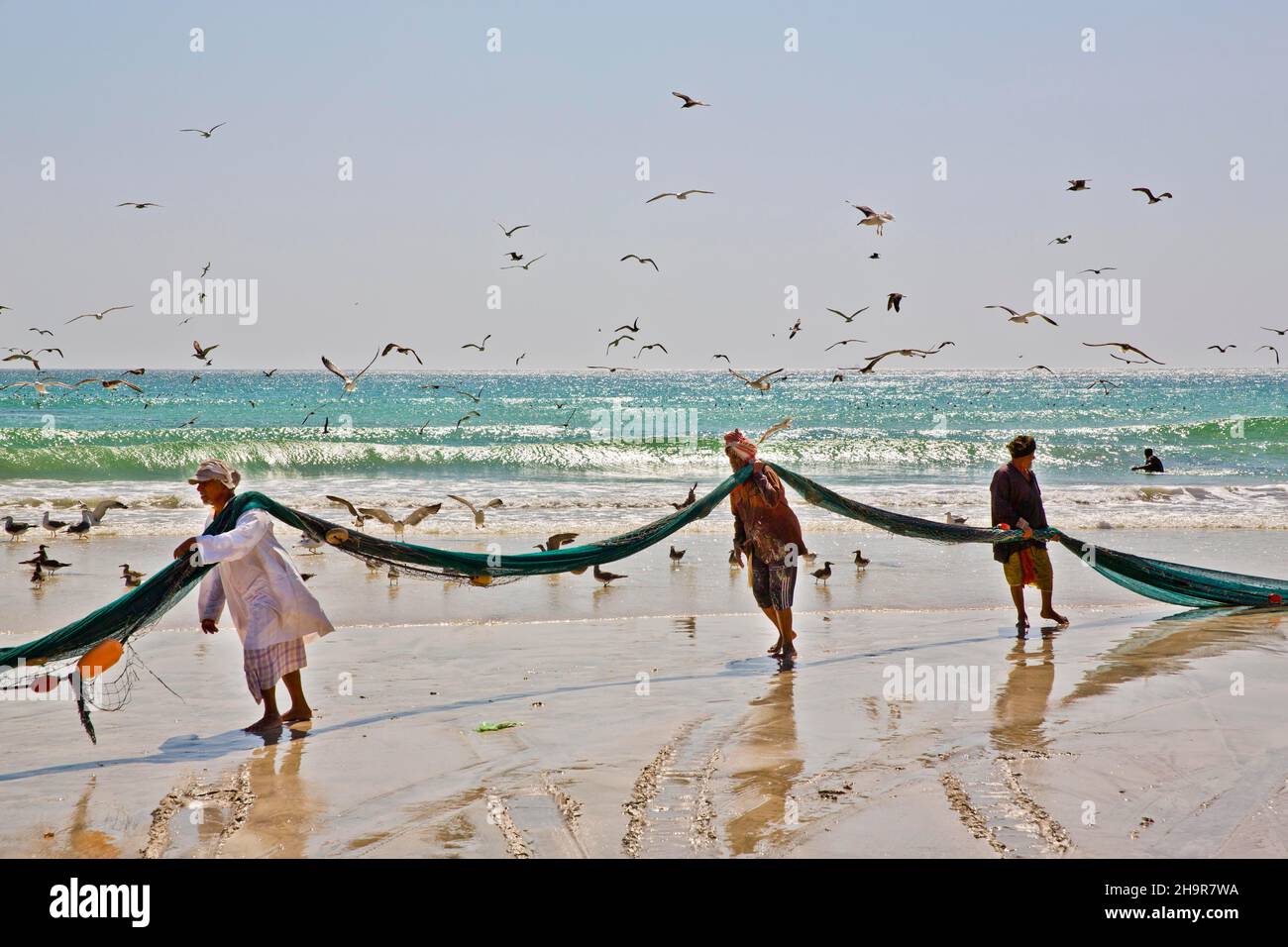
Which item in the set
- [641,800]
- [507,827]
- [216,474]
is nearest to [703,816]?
[641,800]

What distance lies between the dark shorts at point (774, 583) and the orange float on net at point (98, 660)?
3923mm

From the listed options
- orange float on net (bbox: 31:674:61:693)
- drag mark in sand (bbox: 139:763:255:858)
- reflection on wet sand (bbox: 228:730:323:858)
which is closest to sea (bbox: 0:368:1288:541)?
orange float on net (bbox: 31:674:61:693)

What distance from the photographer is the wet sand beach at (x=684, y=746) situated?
4.55 m

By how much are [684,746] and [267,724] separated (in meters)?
2.17

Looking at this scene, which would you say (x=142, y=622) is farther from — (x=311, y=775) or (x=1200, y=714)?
(x=1200, y=714)

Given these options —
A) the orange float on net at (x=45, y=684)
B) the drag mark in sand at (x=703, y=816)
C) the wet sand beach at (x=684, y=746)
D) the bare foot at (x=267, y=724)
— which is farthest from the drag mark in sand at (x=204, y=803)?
the drag mark in sand at (x=703, y=816)

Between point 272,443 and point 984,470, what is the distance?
19.7 meters

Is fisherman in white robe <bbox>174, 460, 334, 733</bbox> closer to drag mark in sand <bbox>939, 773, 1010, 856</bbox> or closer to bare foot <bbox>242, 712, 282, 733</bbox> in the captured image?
bare foot <bbox>242, 712, 282, 733</bbox>

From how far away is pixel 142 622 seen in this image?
612 centimetres

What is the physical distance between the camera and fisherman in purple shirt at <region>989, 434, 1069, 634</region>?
875 cm

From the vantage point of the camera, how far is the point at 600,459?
1330 inches

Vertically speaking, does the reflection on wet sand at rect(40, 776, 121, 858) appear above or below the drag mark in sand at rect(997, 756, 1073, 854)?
above

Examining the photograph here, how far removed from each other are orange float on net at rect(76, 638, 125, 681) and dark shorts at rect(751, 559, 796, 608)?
3923 mm

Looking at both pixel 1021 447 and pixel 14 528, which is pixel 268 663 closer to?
pixel 1021 447
